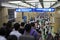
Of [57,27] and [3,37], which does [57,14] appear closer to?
[57,27]

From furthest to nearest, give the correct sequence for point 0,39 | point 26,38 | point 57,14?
point 57,14
point 26,38
point 0,39

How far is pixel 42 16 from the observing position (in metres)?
14.6

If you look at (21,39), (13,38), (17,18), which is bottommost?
(17,18)

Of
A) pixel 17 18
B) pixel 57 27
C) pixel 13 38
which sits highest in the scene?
pixel 13 38

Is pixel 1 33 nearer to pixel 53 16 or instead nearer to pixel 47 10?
pixel 47 10

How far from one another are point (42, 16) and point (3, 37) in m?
10.9

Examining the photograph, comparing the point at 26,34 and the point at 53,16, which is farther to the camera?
the point at 53,16

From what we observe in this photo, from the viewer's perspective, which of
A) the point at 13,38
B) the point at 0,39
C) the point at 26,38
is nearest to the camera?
Result: the point at 13,38

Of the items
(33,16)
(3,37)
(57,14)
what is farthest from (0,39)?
(57,14)

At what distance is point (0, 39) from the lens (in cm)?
386

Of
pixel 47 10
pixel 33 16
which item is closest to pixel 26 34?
pixel 47 10

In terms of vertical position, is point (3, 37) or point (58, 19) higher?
point (3, 37)

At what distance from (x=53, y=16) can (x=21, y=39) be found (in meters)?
11.8

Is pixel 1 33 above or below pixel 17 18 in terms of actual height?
above
